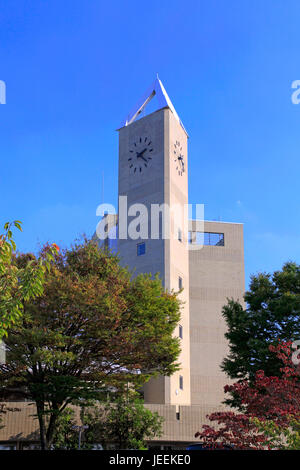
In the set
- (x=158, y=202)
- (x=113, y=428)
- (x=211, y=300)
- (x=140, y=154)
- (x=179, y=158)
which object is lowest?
(x=113, y=428)

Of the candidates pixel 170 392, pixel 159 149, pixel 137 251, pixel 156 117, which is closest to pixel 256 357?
pixel 170 392

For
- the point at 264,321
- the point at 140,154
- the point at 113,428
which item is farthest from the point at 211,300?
the point at 113,428

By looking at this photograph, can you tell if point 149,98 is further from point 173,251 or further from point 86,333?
point 86,333

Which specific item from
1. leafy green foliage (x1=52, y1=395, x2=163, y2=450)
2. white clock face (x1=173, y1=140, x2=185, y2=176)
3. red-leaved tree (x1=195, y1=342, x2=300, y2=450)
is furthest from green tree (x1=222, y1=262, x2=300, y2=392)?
white clock face (x1=173, y1=140, x2=185, y2=176)

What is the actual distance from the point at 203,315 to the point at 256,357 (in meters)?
22.9

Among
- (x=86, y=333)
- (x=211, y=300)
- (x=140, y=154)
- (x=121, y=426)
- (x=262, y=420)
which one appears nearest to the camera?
(x=262, y=420)

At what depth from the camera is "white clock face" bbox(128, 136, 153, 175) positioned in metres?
46.7

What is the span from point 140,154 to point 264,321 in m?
21.6

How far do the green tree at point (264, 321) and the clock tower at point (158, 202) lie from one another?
34.5 feet

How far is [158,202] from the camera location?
44.5 meters

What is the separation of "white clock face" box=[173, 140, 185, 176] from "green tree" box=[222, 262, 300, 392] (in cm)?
1665

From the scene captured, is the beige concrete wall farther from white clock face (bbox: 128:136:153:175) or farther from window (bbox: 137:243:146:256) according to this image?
white clock face (bbox: 128:136:153:175)

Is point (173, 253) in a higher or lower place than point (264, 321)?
higher

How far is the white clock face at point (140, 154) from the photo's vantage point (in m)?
46.7
